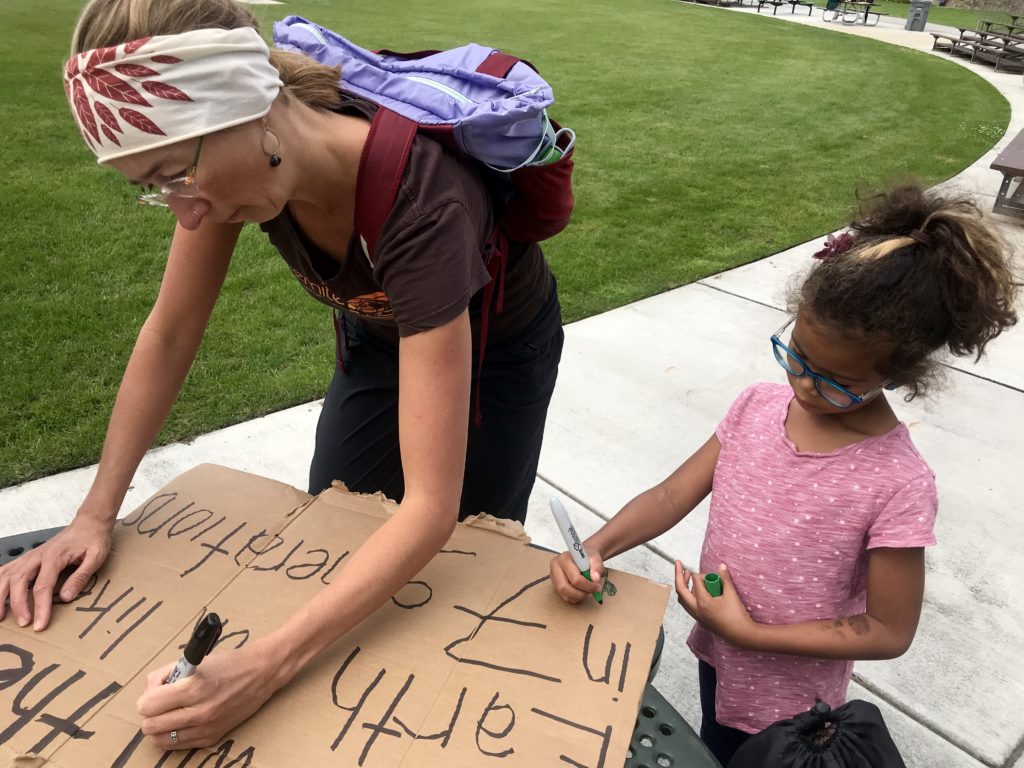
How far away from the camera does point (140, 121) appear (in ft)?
3.60

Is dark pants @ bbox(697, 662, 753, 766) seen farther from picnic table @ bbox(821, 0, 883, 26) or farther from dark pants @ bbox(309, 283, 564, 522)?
picnic table @ bbox(821, 0, 883, 26)

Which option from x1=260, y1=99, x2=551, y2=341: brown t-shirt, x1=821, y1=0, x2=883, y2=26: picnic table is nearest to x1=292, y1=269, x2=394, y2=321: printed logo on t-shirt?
x1=260, y1=99, x2=551, y2=341: brown t-shirt

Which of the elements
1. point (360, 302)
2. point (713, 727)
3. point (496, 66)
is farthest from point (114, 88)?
point (713, 727)

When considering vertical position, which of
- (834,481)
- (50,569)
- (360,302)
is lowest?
(50,569)

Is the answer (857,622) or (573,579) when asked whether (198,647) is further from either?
(857,622)

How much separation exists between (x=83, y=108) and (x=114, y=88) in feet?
0.24

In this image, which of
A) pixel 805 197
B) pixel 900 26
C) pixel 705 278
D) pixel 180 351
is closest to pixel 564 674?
pixel 180 351

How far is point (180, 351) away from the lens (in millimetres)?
1559

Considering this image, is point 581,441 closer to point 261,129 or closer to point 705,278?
point 705,278

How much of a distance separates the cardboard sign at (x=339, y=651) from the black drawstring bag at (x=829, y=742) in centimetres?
19

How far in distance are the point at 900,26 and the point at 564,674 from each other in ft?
69.7

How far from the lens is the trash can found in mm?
17188

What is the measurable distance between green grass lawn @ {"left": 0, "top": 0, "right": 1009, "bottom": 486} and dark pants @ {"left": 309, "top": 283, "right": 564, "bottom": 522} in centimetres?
69

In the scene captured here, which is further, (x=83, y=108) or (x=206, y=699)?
(x=83, y=108)
